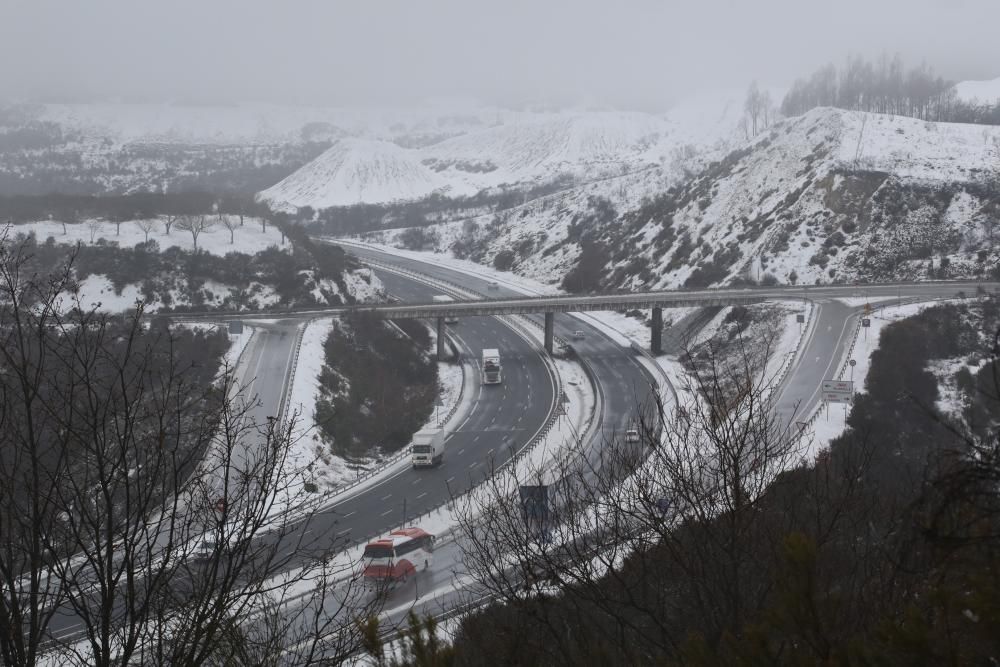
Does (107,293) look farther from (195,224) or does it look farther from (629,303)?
(629,303)

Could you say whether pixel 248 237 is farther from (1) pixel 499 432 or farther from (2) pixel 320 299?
(1) pixel 499 432

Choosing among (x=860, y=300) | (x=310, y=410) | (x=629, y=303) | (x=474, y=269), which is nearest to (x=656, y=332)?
(x=629, y=303)

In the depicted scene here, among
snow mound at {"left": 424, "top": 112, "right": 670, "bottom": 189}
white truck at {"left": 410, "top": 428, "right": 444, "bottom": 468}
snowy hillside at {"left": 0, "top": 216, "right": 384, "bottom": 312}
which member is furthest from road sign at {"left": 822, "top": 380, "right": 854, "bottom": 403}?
snow mound at {"left": 424, "top": 112, "right": 670, "bottom": 189}

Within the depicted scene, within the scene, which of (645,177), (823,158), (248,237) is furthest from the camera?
(645,177)

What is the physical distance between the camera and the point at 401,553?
83.6 feet

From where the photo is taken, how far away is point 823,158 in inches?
3595

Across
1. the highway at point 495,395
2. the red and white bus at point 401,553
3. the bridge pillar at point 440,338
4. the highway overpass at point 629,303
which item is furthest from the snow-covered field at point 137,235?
the red and white bus at point 401,553

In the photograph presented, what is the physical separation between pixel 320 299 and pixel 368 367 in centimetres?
1797

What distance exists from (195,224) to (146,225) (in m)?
4.36

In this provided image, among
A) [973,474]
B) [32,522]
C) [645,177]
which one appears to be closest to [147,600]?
[32,522]

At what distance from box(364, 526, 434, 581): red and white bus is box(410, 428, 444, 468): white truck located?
1214cm

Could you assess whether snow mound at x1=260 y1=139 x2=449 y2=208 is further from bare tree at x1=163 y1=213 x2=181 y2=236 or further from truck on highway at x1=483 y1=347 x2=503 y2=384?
truck on highway at x1=483 y1=347 x2=503 y2=384

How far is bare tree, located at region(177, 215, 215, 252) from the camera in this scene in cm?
7616

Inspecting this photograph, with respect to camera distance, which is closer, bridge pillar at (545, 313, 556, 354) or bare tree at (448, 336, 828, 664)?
bare tree at (448, 336, 828, 664)
